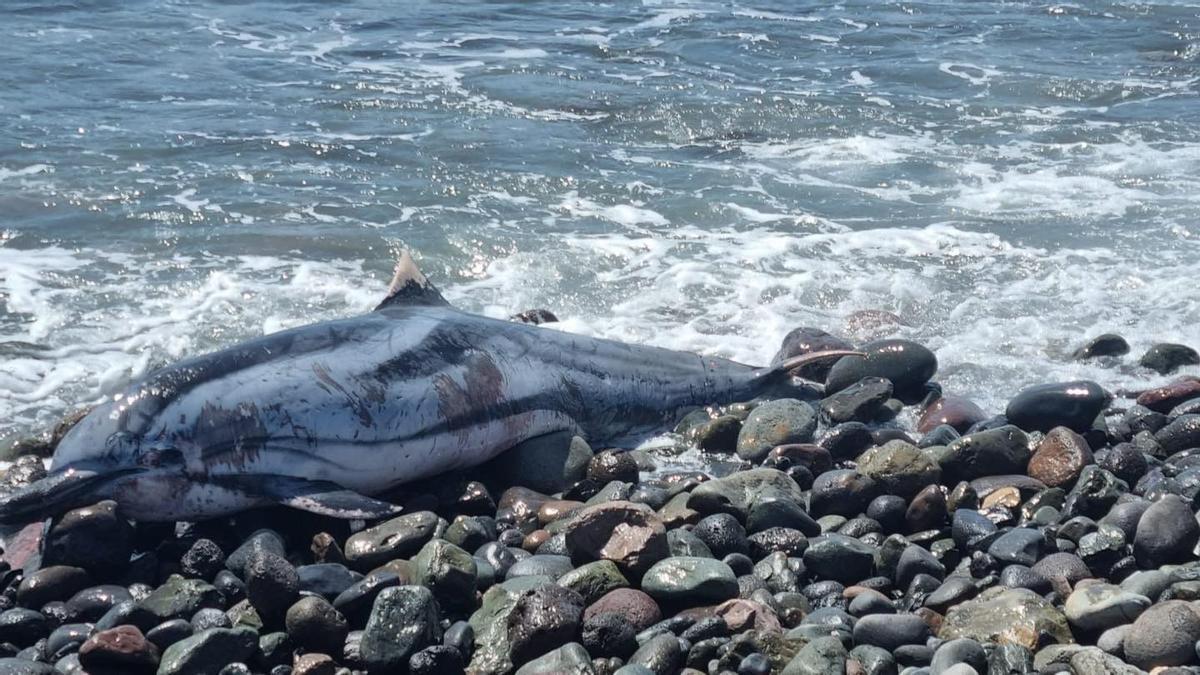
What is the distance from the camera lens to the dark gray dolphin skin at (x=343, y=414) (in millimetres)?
6965

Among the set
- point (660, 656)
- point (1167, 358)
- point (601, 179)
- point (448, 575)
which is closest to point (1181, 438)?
point (1167, 358)

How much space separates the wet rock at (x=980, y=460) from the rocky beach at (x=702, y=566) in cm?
2

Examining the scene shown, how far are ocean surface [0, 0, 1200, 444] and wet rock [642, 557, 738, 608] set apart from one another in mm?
3855

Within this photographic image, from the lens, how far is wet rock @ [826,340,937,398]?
363 inches

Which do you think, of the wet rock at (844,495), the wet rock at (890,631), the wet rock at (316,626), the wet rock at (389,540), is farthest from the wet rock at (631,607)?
the wet rock at (844,495)

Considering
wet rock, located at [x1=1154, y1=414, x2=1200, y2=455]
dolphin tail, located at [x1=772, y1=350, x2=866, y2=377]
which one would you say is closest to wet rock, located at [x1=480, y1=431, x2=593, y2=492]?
dolphin tail, located at [x1=772, y1=350, x2=866, y2=377]

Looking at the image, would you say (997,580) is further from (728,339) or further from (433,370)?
(728,339)

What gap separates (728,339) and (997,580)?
4.40 meters

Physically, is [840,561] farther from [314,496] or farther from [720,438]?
[314,496]

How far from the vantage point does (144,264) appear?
1218 centimetres

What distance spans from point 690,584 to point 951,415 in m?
3.25

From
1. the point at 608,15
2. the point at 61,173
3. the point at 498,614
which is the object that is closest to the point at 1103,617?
the point at 498,614

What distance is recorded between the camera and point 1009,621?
5.66 meters

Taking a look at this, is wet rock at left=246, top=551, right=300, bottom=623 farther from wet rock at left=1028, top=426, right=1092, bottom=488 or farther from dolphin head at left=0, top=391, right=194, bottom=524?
wet rock at left=1028, top=426, right=1092, bottom=488
